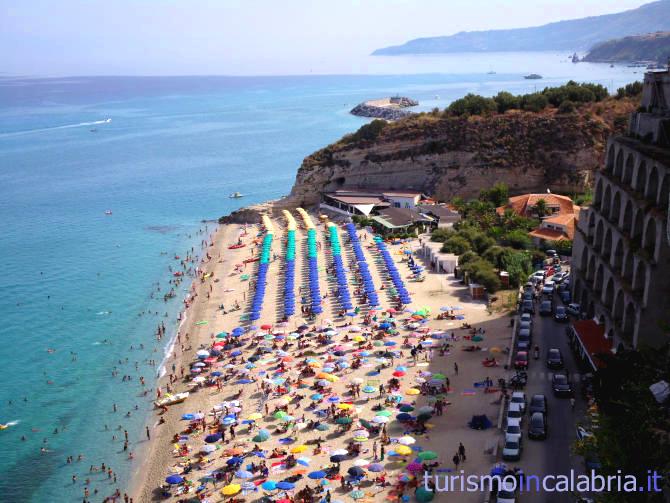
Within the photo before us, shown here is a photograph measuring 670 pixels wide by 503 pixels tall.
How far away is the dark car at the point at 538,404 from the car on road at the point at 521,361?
137 inches

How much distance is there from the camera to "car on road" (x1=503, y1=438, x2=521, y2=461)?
24.2m

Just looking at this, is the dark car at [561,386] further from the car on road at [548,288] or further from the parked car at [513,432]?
the car on road at [548,288]

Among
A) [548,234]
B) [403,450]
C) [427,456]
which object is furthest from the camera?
[548,234]

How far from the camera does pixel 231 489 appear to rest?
24688mm

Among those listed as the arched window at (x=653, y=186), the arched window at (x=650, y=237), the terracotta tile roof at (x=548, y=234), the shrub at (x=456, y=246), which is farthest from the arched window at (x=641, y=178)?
the terracotta tile roof at (x=548, y=234)

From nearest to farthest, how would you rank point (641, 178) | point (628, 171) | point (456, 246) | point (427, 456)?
point (427, 456), point (641, 178), point (628, 171), point (456, 246)

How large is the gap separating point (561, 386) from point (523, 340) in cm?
550

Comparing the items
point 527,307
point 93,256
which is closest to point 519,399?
point 527,307

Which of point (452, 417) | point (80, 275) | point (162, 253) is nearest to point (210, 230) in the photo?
point (162, 253)

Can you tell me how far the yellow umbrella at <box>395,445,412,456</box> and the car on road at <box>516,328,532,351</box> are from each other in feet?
30.3

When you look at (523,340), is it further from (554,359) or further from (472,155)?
(472,155)

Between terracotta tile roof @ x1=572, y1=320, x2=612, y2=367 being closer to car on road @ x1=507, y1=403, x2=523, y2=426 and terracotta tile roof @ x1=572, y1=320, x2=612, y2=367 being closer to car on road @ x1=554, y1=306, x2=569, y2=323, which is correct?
car on road @ x1=507, y1=403, x2=523, y2=426

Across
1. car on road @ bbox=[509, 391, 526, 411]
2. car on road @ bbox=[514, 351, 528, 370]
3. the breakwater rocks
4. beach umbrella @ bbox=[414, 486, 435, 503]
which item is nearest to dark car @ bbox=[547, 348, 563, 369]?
car on road @ bbox=[514, 351, 528, 370]

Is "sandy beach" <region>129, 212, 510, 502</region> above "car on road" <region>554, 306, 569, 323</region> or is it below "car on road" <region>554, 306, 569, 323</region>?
below
